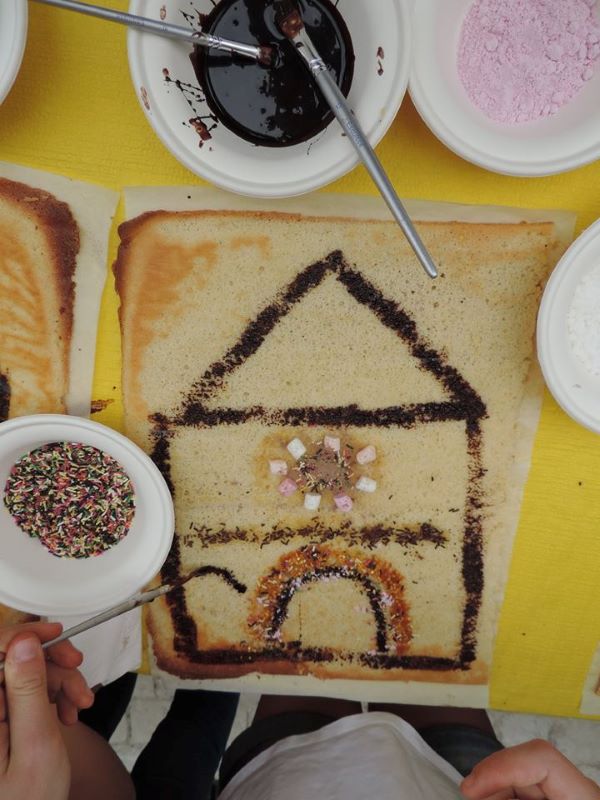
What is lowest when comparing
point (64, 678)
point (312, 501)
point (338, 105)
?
point (64, 678)

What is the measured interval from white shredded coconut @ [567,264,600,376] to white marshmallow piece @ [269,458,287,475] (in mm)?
384

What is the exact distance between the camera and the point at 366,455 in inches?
32.2

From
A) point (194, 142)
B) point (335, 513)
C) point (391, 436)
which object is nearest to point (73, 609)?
point (335, 513)

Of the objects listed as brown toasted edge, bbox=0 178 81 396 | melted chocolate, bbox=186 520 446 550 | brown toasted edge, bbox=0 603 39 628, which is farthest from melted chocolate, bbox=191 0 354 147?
brown toasted edge, bbox=0 603 39 628

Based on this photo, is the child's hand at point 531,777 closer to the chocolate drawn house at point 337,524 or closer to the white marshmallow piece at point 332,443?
the chocolate drawn house at point 337,524

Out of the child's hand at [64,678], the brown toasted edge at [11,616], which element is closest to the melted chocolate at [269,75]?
the child's hand at [64,678]

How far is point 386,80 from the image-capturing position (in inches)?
24.1

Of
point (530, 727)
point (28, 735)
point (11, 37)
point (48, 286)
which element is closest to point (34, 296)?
point (48, 286)

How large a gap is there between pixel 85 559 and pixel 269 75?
626 mm

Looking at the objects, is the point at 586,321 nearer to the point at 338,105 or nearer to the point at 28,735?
the point at 338,105

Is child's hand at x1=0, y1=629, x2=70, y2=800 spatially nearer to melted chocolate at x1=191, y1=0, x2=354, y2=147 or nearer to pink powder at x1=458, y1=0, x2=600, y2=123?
melted chocolate at x1=191, y1=0, x2=354, y2=147

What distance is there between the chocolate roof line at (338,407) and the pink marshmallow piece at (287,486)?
0.25 feet

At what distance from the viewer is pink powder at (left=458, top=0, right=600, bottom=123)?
2.17ft

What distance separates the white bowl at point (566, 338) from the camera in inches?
27.3
